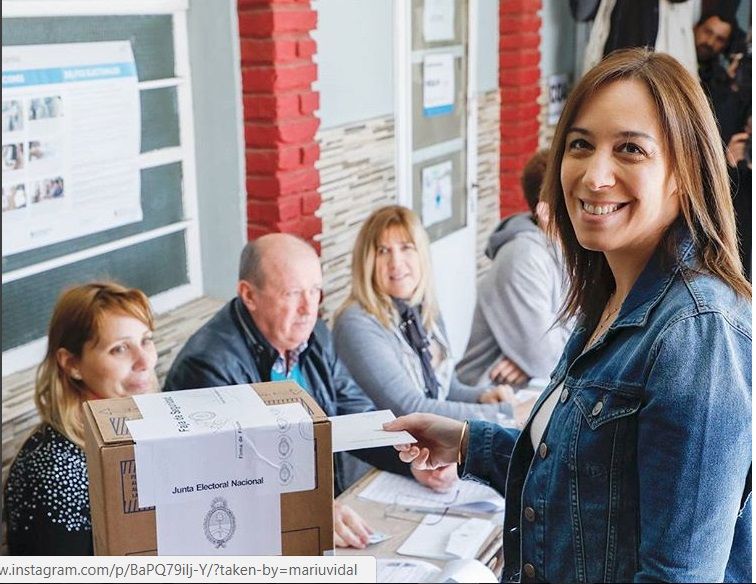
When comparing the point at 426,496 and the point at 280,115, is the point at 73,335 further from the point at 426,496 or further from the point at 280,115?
the point at 426,496

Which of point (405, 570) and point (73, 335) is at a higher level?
point (73, 335)

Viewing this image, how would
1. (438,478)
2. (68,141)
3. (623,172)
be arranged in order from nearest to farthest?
1. (623,172)
2. (438,478)
3. (68,141)

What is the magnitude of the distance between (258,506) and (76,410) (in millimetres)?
646

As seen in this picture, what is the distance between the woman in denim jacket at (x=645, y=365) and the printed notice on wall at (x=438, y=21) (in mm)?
840

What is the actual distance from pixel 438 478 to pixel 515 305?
0.50 m

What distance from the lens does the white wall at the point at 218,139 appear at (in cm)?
184

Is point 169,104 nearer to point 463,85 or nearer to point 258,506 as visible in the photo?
point 463,85

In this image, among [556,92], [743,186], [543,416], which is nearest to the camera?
[543,416]

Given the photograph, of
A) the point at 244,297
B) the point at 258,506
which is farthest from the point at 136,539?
the point at 244,297

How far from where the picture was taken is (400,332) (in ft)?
6.40

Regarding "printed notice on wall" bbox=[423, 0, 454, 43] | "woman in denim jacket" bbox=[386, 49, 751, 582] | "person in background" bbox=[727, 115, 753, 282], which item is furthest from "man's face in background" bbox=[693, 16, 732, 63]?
"woman in denim jacket" bbox=[386, 49, 751, 582]

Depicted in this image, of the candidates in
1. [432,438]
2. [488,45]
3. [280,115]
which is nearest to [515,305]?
[488,45]

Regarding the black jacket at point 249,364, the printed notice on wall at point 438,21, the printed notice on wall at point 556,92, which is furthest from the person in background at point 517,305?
the black jacket at point 249,364

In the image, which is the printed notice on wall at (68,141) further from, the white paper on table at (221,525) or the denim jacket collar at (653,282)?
the denim jacket collar at (653,282)
